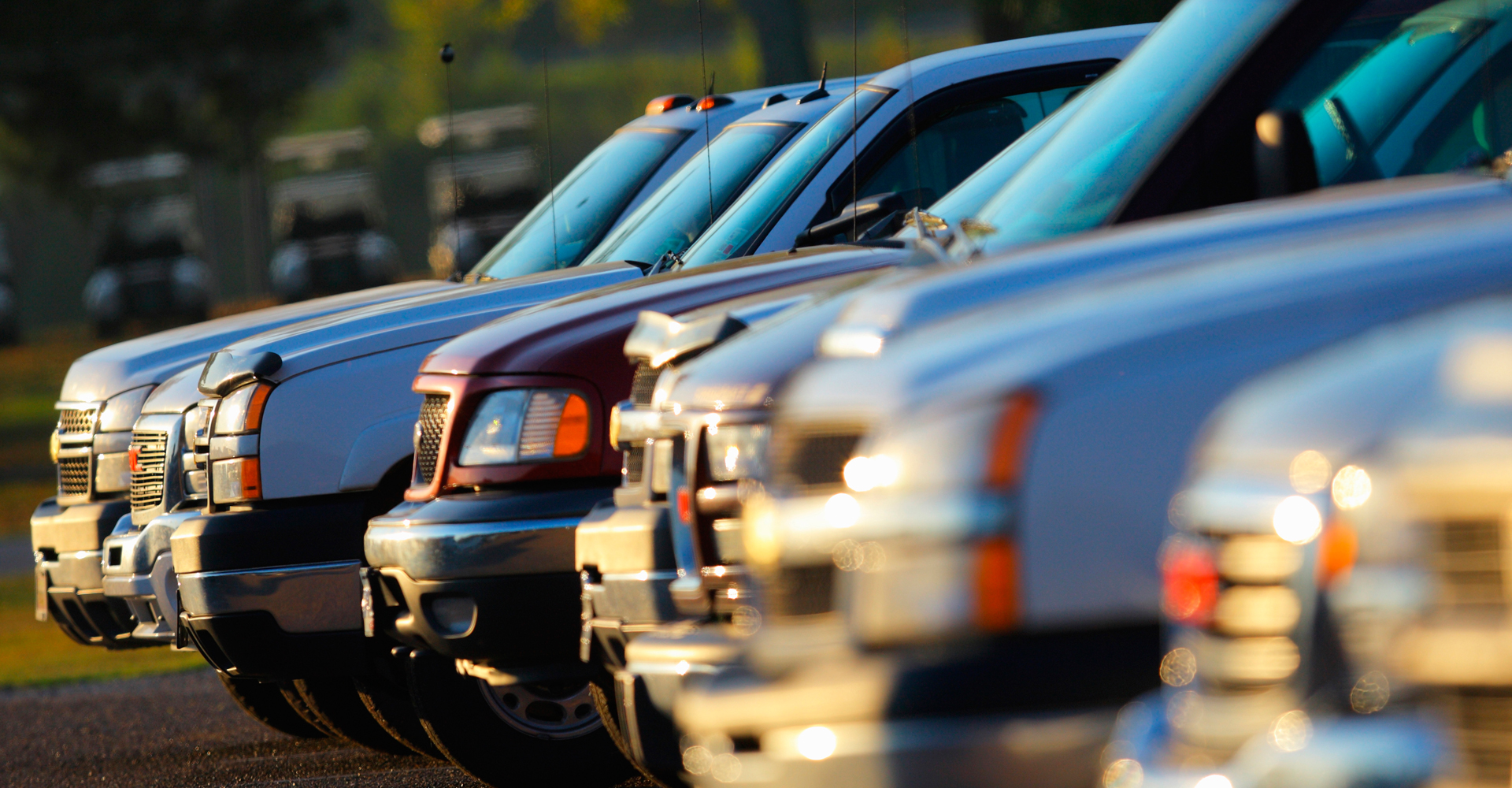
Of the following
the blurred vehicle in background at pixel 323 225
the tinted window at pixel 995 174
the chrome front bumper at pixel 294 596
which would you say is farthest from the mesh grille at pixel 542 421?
the blurred vehicle in background at pixel 323 225

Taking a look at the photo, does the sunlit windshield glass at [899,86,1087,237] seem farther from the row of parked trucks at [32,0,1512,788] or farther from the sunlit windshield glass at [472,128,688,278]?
the sunlit windshield glass at [472,128,688,278]

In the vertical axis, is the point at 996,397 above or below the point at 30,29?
below

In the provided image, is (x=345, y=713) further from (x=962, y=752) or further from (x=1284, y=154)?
(x=962, y=752)

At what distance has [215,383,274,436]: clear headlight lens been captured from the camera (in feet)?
21.5

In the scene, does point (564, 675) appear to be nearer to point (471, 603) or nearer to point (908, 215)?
point (471, 603)

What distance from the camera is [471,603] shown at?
549 cm

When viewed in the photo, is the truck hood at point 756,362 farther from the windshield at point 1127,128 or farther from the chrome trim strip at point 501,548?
the chrome trim strip at point 501,548

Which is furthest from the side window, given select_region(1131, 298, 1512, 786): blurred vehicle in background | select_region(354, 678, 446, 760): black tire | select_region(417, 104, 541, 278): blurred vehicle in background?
select_region(417, 104, 541, 278): blurred vehicle in background

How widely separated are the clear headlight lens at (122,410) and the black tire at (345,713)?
142 centimetres

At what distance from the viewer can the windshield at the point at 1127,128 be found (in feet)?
15.3

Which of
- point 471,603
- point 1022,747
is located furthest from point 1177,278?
point 471,603

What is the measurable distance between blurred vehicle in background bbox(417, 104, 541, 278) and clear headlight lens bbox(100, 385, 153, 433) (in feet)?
81.4

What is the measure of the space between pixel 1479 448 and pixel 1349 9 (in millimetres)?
2778

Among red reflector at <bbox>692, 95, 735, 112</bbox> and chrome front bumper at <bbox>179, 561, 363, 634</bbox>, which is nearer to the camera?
chrome front bumper at <bbox>179, 561, 363, 634</bbox>
